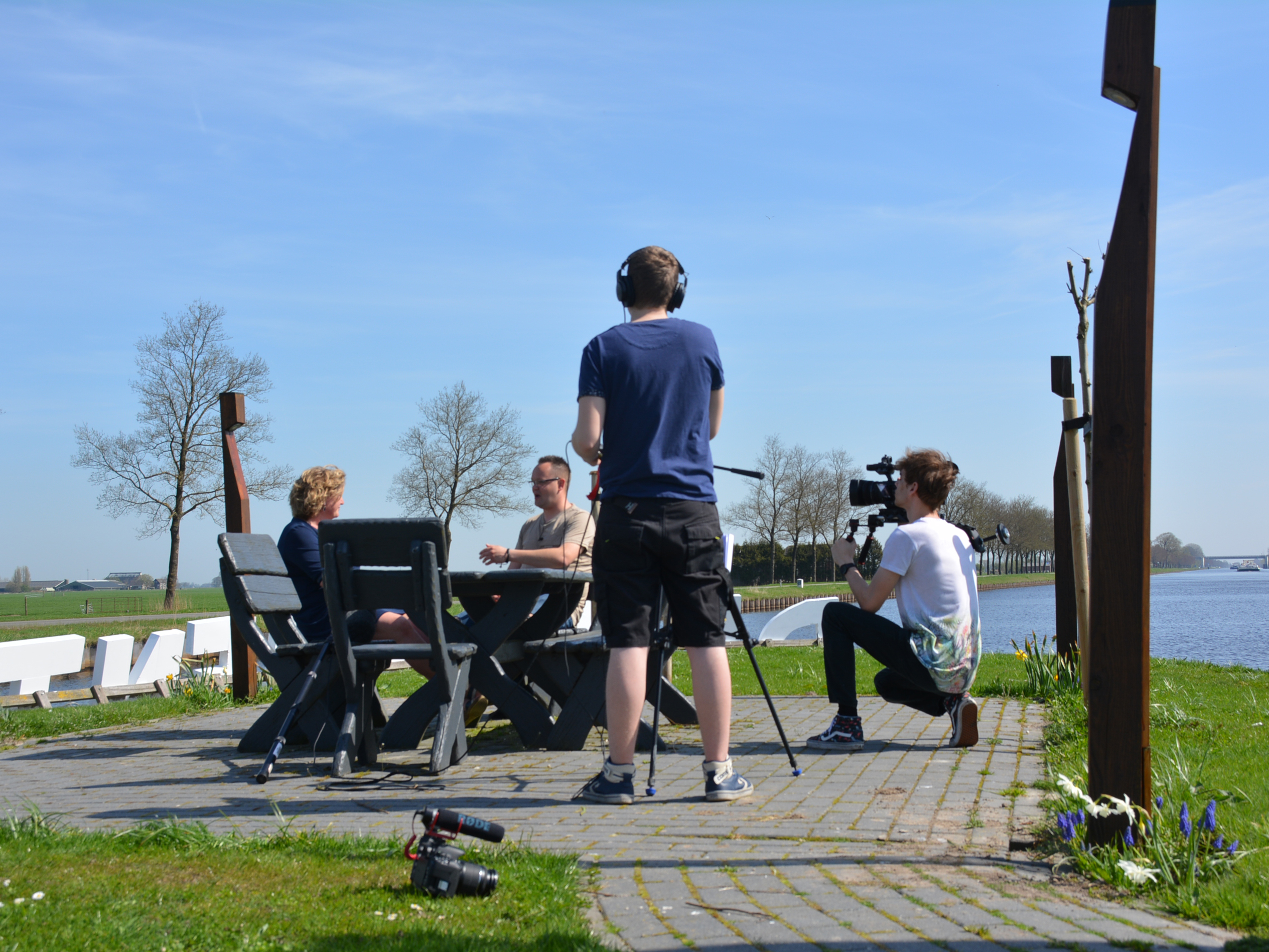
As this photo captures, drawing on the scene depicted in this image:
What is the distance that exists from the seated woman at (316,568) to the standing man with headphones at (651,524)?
1.92 meters

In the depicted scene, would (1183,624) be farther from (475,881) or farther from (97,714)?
(475,881)

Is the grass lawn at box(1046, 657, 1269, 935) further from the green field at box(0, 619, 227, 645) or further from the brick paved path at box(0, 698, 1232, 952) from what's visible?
the green field at box(0, 619, 227, 645)

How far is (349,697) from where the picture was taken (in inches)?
198

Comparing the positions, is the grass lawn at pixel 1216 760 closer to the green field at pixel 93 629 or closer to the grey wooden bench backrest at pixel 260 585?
the grey wooden bench backrest at pixel 260 585

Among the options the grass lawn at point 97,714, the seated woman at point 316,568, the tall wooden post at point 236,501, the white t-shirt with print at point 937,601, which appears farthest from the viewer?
the tall wooden post at point 236,501

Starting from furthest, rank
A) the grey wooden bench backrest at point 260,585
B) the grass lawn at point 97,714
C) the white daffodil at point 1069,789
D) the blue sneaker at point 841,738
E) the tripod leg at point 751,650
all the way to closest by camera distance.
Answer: the grass lawn at point 97,714, the grey wooden bench backrest at point 260,585, the blue sneaker at point 841,738, the tripod leg at point 751,650, the white daffodil at point 1069,789

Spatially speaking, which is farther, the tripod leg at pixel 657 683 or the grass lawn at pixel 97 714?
the grass lawn at pixel 97 714

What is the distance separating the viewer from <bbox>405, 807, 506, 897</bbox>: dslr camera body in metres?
2.79

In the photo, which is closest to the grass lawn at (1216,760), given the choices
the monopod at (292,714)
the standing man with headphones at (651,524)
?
the standing man with headphones at (651,524)

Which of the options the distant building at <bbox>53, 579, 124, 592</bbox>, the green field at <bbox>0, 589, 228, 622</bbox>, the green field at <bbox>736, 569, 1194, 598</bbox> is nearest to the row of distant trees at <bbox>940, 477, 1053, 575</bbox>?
the green field at <bbox>736, 569, 1194, 598</bbox>

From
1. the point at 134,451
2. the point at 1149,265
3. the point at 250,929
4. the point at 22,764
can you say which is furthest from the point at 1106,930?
the point at 134,451

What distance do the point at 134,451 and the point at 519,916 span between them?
3984 centimetres

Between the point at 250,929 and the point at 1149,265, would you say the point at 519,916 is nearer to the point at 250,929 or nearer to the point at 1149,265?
the point at 250,929

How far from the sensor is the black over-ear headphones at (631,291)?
4383 mm
